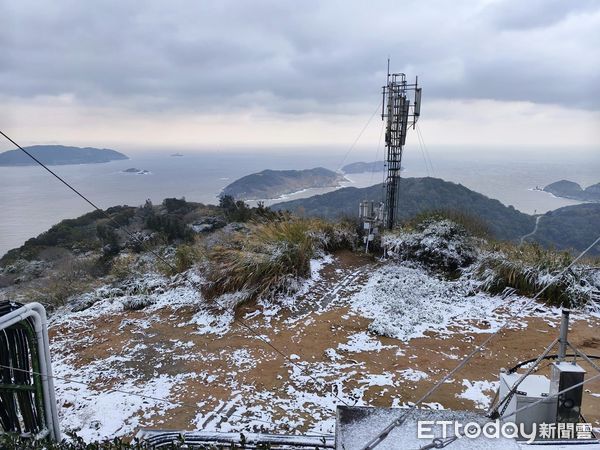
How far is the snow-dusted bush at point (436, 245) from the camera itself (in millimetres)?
6945

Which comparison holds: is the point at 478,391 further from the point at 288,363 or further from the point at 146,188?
the point at 146,188

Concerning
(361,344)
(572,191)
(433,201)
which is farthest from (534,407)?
(433,201)

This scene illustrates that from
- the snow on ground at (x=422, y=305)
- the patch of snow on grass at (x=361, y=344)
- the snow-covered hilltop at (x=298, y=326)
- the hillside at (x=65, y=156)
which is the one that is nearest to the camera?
the snow-covered hilltop at (x=298, y=326)

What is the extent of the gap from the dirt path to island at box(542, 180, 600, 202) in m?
7.99

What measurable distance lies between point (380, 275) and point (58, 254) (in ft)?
43.4

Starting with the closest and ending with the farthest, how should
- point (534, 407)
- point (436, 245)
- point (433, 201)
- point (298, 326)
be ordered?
point (534, 407), point (298, 326), point (436, 245), point (433, 201)

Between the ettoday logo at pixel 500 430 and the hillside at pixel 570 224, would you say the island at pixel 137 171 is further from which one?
the ettoday logo at pixel 500 430

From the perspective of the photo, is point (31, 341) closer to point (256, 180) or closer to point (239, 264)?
point (239, 264)

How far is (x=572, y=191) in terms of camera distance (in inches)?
546

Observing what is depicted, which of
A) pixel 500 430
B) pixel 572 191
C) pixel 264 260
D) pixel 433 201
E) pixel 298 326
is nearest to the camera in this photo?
pixel 500 430

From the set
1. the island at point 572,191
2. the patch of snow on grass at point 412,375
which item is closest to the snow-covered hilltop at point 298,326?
the patch of snow on grass at point 412,375

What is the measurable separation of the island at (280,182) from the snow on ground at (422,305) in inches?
670

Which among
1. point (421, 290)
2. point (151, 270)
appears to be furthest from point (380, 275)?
point (151, 270)

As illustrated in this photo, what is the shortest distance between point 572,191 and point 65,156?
31.3 meters
